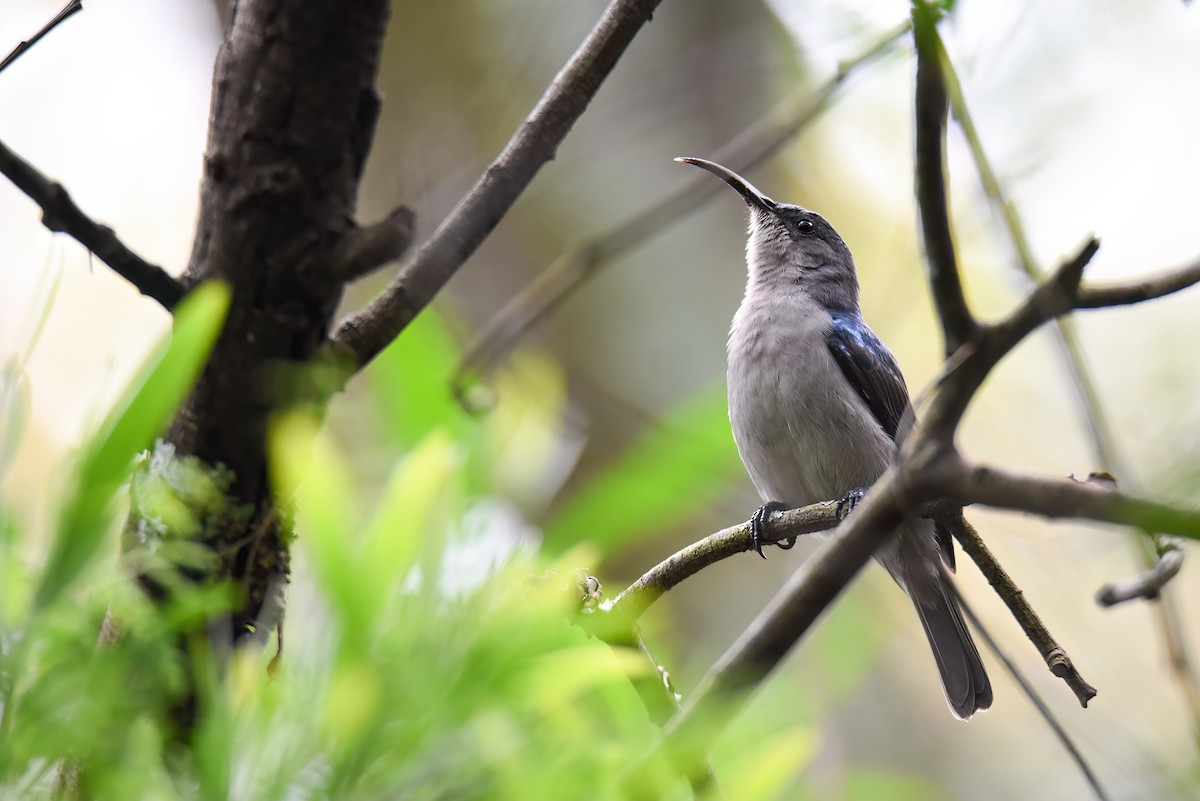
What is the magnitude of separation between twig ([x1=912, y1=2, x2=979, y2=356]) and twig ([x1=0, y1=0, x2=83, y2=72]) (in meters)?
1.20

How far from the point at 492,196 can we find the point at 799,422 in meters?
2.09

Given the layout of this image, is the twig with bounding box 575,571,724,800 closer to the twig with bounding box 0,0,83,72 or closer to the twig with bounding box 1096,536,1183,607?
the twig with bounding box 1096,536,1183,607

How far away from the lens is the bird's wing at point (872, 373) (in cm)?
394

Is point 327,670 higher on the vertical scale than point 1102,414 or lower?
lower

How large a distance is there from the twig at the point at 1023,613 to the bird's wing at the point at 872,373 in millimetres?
2270

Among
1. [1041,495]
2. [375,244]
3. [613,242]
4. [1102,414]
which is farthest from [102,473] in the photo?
[1102,414]

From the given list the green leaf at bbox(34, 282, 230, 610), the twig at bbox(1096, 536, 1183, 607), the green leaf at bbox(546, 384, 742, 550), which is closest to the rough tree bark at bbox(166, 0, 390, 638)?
the green leaf at bbox(546, 384, 742, 550)

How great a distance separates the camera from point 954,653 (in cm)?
378

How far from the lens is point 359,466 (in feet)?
4.47

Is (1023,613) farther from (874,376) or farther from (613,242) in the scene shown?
(874,376)

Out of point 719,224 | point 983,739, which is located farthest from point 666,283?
point 983,739

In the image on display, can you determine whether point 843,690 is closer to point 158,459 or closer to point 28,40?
point 158,459

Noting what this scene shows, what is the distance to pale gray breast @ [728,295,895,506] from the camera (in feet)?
12.3

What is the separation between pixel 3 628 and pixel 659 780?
548 millimetres
